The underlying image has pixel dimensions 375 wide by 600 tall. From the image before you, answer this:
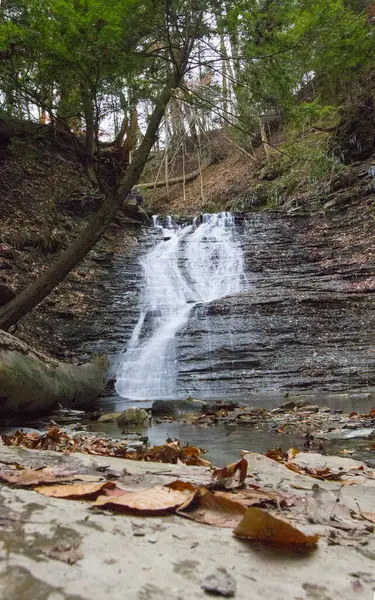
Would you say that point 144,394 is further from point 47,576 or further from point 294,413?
point 47,576

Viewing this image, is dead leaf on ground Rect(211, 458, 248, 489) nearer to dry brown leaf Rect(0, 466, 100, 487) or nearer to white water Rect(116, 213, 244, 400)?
dry brown leaf Rect(0, 466, 100, 487)

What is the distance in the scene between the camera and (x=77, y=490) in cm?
137

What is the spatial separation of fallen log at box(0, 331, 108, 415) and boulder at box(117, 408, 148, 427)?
1116 mm

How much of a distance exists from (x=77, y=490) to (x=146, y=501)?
25cm

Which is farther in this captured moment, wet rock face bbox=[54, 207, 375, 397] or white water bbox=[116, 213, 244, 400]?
white water bbox=[116, 213, 244, 400]

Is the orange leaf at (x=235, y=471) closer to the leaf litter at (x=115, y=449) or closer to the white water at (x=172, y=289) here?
the leaf litter at (x=115, y=449)

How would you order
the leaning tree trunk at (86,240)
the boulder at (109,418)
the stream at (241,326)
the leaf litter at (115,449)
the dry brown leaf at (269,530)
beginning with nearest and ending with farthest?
1. the dry brown leaf at (269,530)
2. the leaf litter at (115,449)
3. the boulder at (109,418)
4. the leaning tree trunk at (86,240)
5. the stream at (241,326)

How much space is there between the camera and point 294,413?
5.86 m

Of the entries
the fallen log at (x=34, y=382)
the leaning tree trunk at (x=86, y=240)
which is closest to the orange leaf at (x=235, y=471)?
the fallen log at (x=34, y=382)

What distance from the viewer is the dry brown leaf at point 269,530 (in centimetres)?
102

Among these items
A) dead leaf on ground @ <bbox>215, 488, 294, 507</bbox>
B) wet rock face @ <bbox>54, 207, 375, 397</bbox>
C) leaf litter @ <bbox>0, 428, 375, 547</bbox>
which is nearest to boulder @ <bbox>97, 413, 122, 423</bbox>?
wet rock face @ <bbox>54, 207, 375, 397</bbox>

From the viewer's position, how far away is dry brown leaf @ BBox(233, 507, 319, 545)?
1.02 meters

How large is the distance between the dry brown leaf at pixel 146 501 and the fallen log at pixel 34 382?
4107 mm

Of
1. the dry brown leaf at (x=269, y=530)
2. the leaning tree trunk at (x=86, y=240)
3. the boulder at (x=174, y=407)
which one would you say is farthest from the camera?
the leaning tree trunk at (x=86, y=240)
